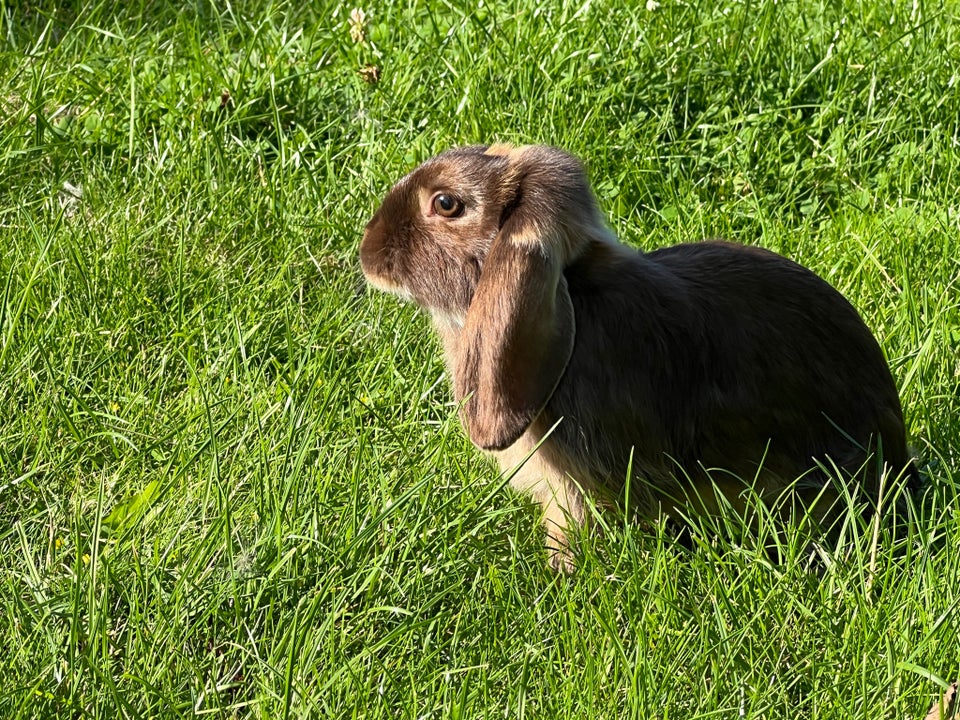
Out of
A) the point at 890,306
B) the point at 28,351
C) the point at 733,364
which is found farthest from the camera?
the point at 890,306

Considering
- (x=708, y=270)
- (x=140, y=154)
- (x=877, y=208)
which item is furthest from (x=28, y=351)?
(x=877, y=208)

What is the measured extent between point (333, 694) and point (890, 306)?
2288 millimetres

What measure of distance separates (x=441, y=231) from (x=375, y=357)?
2.14 ft

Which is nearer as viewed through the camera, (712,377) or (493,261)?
(493,261)

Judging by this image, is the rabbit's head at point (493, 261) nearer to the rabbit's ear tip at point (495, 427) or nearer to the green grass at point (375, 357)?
the rabbit's ear tip at point (495, 427)

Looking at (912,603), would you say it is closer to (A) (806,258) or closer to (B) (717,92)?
(A) (806,258)

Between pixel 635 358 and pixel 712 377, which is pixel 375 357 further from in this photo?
pixel 712 377

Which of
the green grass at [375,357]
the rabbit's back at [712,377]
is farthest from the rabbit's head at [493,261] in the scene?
the green grass at [375,357]

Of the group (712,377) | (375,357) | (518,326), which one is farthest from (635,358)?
(375,357)

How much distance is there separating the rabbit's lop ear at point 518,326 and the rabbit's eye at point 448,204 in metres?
0.18

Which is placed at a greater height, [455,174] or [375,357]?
[455,174]

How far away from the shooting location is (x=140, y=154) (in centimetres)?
482

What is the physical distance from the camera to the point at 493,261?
3.28 m

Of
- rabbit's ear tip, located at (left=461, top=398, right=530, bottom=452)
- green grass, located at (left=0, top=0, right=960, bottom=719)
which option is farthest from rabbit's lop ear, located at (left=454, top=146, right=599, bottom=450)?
green grass, located at (left=0, top=0, right=960, bottom=719)
